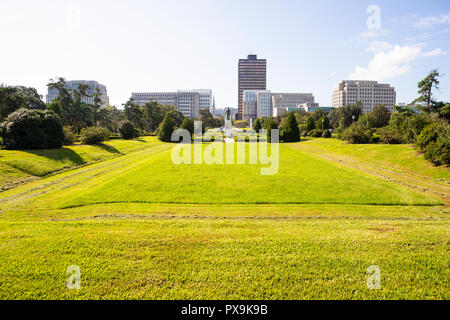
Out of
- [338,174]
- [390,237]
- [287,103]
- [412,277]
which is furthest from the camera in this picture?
[287,103]

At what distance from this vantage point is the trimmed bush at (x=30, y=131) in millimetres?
20500

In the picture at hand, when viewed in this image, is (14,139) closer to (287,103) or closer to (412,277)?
(412,277)

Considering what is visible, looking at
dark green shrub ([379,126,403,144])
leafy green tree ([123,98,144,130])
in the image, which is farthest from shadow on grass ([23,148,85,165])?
leafy green tree ([123,98,144,130])

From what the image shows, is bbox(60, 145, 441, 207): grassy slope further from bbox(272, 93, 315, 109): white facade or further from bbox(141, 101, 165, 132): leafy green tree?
bbox(272, 93, 315, 109): white facade

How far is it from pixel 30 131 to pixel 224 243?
2420cm

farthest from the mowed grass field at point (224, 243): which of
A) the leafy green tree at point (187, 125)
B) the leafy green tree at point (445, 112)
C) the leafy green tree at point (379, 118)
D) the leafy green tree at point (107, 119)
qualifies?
the leafy green tree at point (107, 119)

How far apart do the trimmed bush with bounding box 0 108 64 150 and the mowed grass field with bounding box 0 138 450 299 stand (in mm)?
11344

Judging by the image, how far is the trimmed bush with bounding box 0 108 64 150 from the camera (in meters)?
20.5

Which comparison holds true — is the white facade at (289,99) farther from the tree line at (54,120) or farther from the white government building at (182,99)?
the tree line at (54,120)

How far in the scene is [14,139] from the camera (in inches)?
806

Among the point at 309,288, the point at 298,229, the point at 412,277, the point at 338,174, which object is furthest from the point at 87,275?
the point at 338,174

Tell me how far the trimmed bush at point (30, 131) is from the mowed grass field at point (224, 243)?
1134 cm

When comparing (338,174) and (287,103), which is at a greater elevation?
(287,103)
